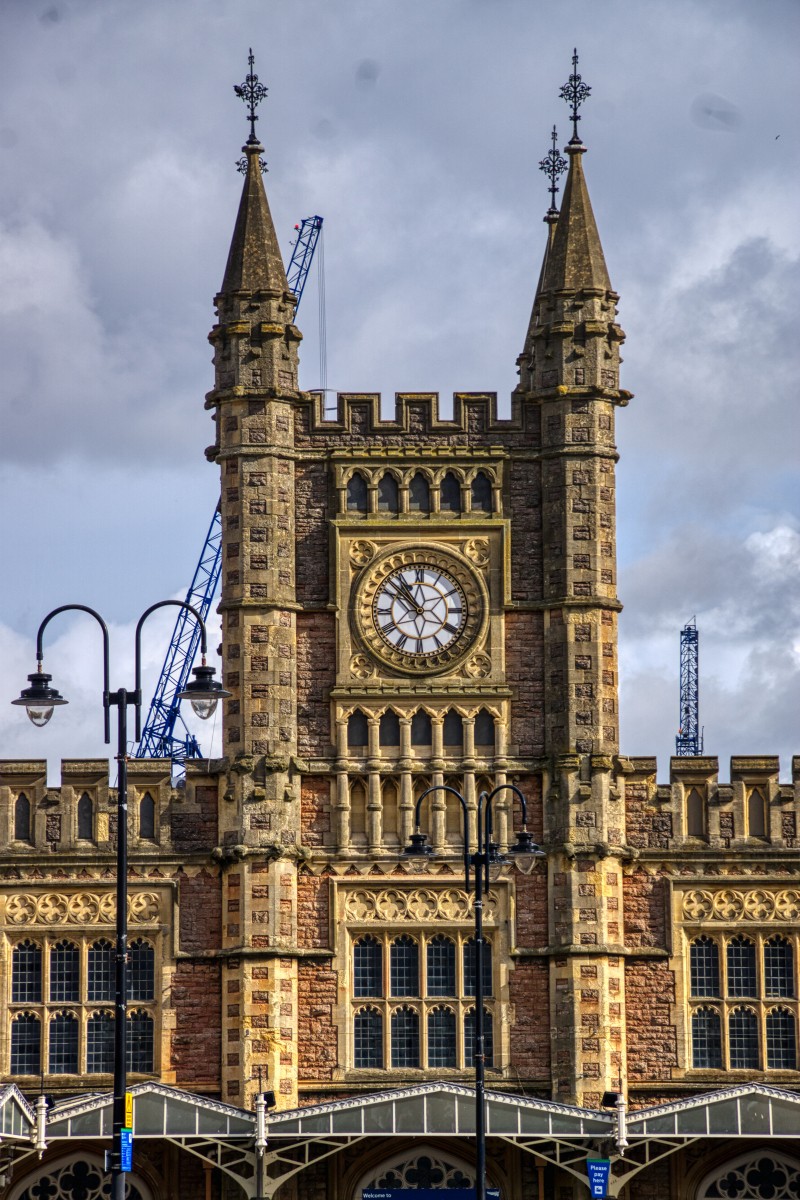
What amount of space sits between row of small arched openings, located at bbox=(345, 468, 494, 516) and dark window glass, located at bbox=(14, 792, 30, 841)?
10.1 m

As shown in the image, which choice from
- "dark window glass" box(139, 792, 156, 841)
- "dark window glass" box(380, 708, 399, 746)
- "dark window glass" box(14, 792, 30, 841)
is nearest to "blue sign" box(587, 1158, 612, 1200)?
"dark window glass" box(380, 708, 399, 746)

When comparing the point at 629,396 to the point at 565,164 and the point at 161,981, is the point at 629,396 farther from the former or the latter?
the point at 161,981

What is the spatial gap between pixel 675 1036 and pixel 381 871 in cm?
760

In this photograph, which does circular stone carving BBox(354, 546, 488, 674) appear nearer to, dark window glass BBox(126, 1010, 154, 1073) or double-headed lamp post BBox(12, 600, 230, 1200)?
dark window glass BBox(126, 1010, 154, 1073)

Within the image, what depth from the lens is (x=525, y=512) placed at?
6178cm

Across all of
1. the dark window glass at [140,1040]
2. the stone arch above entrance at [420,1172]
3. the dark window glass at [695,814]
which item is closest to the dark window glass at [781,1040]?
the dark window glass at [695,814]

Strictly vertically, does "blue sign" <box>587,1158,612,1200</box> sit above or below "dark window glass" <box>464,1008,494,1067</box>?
below

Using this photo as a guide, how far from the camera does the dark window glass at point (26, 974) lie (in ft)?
195

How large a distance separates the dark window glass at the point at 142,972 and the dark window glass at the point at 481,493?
41.7 feet

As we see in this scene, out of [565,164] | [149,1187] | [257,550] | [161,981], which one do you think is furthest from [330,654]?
[565,164]

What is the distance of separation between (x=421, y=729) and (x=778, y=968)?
9789 mm

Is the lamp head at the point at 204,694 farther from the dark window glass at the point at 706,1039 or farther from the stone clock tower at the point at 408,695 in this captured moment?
the dark window glass at the point at 706,1039

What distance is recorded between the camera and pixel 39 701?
132 feet

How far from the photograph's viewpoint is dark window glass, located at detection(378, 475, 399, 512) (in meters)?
61.8
